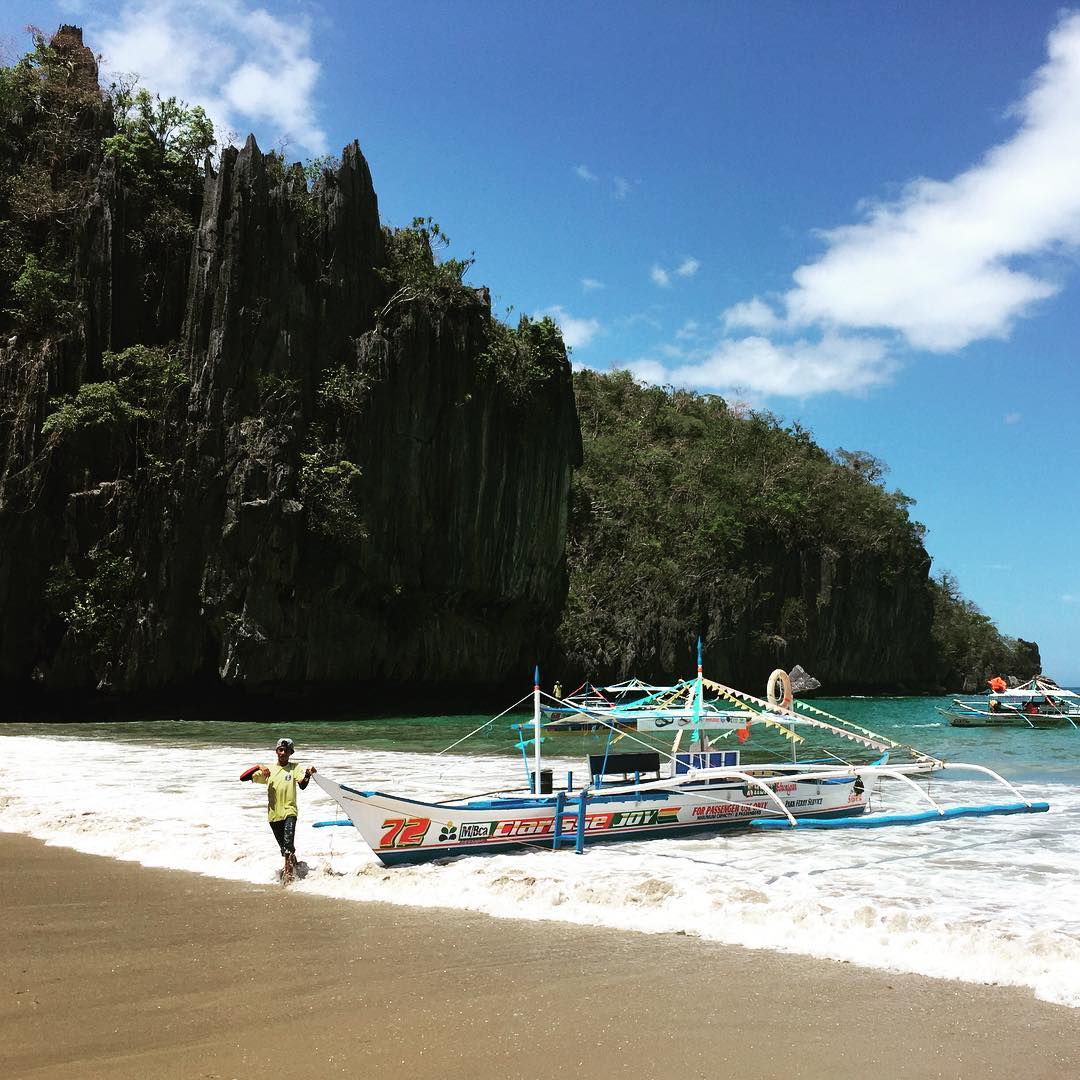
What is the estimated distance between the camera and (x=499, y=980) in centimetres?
637

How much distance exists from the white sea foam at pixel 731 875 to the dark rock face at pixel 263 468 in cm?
1694

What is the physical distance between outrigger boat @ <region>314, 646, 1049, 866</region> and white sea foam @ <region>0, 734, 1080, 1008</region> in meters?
0.26

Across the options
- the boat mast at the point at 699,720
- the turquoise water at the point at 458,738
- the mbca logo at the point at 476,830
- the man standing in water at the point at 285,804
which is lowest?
the turquoise water at the point at 458,738

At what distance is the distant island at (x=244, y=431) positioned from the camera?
102ft

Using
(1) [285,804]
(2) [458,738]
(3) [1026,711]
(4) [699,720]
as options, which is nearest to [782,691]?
(4) [699,720]

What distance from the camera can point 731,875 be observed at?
386 inches

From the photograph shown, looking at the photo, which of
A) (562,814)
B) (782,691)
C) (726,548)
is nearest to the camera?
(562,814)

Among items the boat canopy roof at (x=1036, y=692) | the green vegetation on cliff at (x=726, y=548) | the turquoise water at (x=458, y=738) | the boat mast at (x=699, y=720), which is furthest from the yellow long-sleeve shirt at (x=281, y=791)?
the green vegetation on cliff at (x=726, y=548)

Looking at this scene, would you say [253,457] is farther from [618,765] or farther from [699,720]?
[618,765]

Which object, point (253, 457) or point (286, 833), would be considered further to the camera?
point (253, 457)

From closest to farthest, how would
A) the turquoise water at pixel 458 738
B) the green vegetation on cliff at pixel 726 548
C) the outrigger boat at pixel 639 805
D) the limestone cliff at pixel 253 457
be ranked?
the outrigger boat at pixel 639 805 → the turquoise water at pixel 458 738 → the limestone cliff at pixel 253 457 → the green vegetation on cliff at pixel 726 548

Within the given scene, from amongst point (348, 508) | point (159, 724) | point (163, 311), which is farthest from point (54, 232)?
point (159, 724)

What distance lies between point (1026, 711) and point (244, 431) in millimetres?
32896

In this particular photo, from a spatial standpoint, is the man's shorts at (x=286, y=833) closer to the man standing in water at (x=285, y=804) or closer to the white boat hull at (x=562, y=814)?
the man standing in water at (x=285, y=804)
